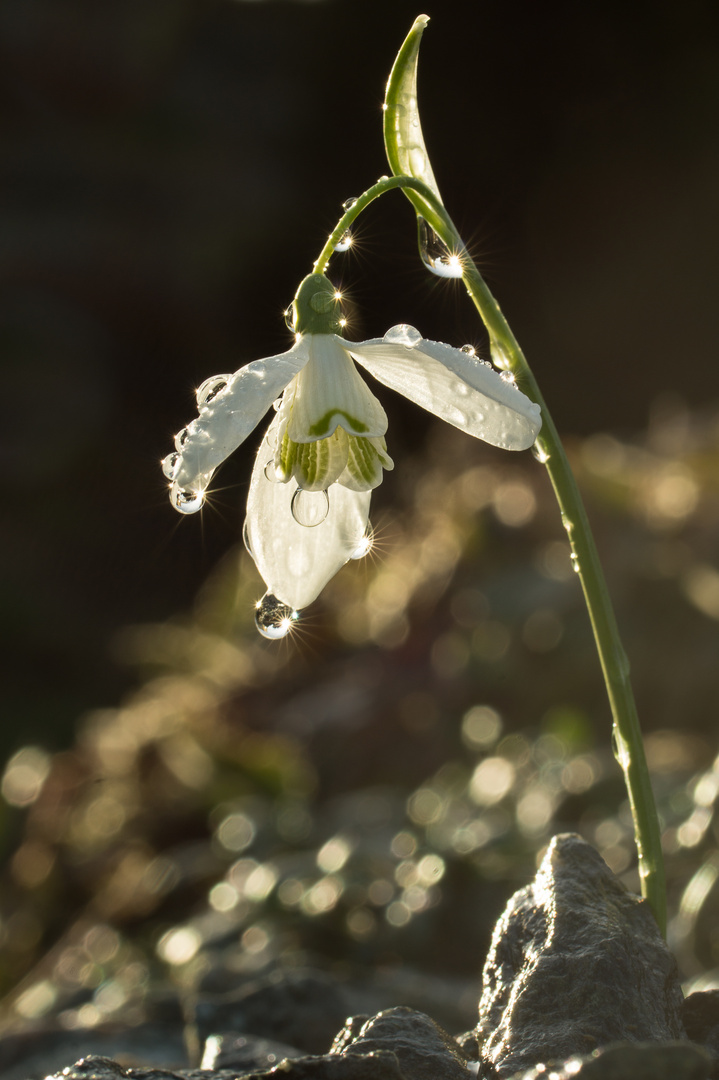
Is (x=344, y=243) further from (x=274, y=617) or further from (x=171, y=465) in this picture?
(x=274, y=617)

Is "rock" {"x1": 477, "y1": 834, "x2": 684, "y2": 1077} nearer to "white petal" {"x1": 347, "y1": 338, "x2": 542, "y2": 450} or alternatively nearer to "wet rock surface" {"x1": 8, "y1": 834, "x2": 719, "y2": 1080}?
"wet rock surface" {"x1": 8, "y1": 834, "x2": 719, "y2": 1080}

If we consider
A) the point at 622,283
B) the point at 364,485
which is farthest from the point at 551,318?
the point at 364,485

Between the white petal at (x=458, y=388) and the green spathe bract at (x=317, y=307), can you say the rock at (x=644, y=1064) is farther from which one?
the green spathe bract at (x=317, y=307)

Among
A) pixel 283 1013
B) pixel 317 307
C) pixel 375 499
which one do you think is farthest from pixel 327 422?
pixel 375 499

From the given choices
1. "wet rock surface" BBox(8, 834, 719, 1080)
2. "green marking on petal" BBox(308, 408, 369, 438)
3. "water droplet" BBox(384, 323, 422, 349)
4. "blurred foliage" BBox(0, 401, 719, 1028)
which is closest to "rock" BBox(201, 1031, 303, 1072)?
"wet rock surface" BBox(8, 834, 719, 1080)

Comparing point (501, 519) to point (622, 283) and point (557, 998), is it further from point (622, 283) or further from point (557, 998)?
point (622, 283)

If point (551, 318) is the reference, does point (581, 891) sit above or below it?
below

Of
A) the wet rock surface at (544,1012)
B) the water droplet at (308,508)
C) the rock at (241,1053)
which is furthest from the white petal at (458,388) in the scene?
the rock at (241,1053)
